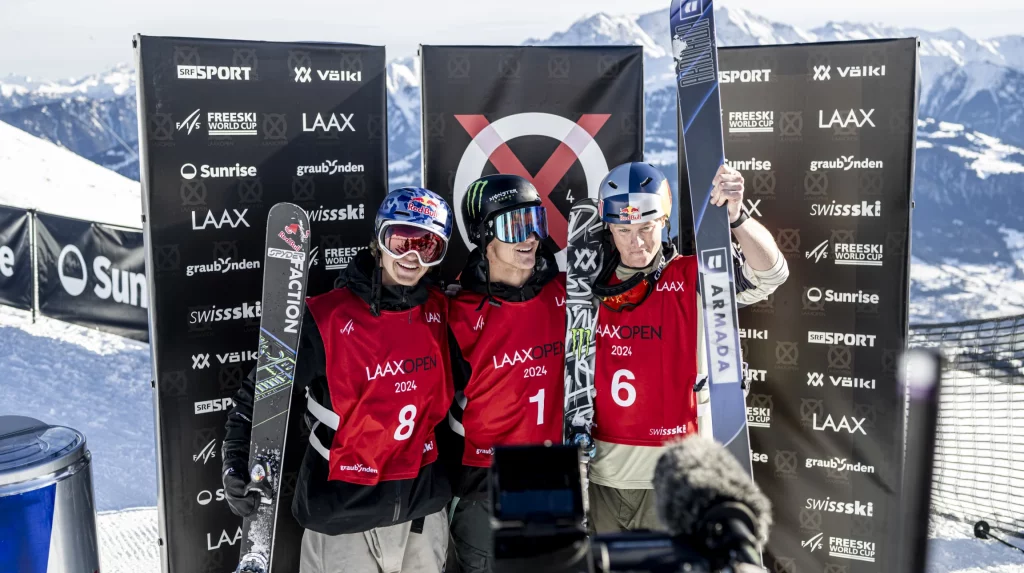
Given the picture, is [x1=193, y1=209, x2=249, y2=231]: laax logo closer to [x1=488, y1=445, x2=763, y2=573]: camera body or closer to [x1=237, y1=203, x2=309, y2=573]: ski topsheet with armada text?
[x1=237, y1=203, x2=309, y2=573]: ski topsheet with armada text

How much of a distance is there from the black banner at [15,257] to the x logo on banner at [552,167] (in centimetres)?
426

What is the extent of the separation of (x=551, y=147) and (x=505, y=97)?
33 cm

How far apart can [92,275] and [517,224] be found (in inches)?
168

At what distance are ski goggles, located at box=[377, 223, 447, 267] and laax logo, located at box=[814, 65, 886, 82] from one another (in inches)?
79.6

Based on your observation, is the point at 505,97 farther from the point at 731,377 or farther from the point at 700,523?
the point at 700,523

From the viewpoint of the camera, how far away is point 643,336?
9.76 ft

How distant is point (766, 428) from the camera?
13.3ft

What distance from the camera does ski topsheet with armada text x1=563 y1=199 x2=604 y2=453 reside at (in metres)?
2.94

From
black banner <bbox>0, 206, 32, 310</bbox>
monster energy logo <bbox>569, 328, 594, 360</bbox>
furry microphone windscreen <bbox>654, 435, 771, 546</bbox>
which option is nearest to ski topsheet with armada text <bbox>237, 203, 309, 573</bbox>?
monster energy logo <bbox>569, 328, 594, 360</bbox>

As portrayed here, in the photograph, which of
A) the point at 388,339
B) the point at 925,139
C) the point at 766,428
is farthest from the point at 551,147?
the point at 925,139

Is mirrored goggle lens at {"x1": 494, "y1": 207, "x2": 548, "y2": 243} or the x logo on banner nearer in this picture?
mirrored goggle lens at {"x1": 494, "y1": 207, "x2": 548, "y2": 243}

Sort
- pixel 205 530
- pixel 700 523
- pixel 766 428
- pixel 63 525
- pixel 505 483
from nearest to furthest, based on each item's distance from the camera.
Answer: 1. pixel 700 523
2. pixel 505 483
3. pixel 63 525
4. pixel 205 530
5. pixel 766 428

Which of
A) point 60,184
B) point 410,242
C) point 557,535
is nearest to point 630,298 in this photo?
point 410,242

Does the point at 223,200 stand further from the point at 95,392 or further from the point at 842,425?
the point at 95,392
